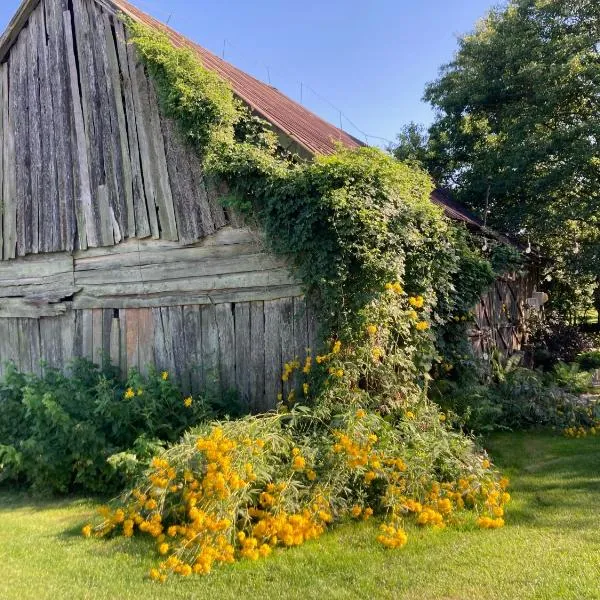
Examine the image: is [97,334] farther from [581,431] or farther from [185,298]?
[581,431]

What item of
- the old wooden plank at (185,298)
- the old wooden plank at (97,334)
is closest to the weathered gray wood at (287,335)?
the old wooden plank at (185,298)

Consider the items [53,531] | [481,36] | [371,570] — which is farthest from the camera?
[481,36]

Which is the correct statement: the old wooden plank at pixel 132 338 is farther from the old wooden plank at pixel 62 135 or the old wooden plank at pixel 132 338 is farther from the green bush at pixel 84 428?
the old wooden plank at pixel 62 135

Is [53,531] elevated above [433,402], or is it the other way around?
[433,402]

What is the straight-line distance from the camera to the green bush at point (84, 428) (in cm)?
559

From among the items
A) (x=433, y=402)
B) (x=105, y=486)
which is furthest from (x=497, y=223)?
(x=105, y=486)

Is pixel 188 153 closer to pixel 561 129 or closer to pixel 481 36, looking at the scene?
pixel 561 129

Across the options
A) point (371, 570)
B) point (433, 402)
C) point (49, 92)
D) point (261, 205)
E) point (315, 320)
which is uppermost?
point (49, 92)

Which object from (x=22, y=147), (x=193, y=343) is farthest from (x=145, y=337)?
(x=22, y=147)

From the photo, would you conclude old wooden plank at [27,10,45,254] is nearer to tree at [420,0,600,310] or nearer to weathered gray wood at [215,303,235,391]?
weathered gray wood at [215,303,235,391]

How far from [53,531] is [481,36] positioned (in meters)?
13.7

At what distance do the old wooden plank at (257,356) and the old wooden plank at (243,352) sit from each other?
4 cm

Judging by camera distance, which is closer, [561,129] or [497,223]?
[561,129]

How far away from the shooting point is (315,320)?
6352 mm
